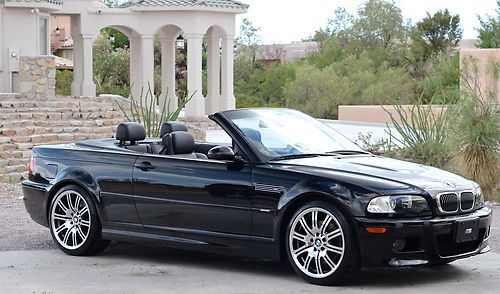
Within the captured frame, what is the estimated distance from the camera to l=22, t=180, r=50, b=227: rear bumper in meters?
10.6

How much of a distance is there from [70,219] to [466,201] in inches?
148

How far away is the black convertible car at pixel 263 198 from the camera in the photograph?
8625mm

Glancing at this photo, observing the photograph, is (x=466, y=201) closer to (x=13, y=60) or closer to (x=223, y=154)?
(x=223, y=154)

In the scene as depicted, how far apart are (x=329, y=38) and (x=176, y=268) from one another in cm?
4785

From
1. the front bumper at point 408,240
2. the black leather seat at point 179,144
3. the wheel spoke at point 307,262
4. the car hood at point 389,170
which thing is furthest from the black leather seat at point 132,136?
the front bumper at point 408,240

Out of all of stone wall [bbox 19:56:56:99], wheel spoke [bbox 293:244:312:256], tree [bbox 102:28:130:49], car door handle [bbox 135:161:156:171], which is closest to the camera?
wheel spoke [bbox 293:244:312:256]

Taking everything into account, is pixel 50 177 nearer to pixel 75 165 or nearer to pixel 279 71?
pixel 75 165

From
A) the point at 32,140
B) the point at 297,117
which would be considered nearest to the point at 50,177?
the point at 297,117

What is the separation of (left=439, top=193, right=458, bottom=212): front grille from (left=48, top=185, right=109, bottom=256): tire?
3.32 metres

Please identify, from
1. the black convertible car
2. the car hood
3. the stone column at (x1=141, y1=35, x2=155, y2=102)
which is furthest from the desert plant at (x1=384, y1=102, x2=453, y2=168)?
the stone column at (x1=141, y1=35, x2=155, y2=102)

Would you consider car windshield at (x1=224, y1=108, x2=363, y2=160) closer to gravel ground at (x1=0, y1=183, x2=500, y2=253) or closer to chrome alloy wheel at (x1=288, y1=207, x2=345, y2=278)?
chrome alloy wheel at (x1=288, y1=207, x2=345, y2=278)

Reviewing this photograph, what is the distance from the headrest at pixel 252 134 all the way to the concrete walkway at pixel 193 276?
1.14 metres

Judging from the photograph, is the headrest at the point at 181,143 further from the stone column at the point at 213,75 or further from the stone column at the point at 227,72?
the stone column at the point at 213,75

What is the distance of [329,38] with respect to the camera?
56.8 m
